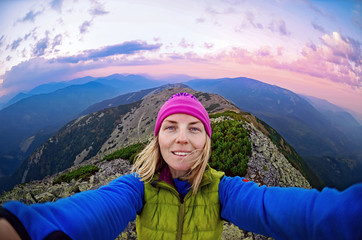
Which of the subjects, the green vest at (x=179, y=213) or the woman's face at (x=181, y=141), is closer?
the green vest at (x=179, y=213)

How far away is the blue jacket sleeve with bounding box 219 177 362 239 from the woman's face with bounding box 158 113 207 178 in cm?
63

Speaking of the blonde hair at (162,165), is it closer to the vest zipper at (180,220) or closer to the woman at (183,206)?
the woman at (183,206)

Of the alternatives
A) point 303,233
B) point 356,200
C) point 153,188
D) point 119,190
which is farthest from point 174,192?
point 356,200

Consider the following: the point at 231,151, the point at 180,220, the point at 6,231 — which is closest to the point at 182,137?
the point at 180,220

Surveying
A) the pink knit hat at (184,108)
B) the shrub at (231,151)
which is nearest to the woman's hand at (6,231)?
the pink knit hat at (184,108)

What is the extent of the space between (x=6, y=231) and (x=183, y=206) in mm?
1647

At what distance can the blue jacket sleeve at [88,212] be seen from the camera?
1.09 metres

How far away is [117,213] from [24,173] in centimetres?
12225

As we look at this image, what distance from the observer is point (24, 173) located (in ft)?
297

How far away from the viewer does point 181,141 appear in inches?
88.3

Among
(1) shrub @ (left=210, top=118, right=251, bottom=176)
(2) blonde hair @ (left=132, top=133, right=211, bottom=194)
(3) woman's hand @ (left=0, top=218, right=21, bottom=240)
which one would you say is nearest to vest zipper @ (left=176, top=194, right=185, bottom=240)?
(2) blonde hair @ (left=132, top=133, right=211, bottom=194)

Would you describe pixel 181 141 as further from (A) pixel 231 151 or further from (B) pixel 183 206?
(A) pixel 231 151

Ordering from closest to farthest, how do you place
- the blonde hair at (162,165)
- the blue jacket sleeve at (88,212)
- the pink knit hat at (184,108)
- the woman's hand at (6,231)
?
the woman's hand at (6,231)
the blue jacket sleeve at (88,212)
the blonde hair at (162,165)
the pink knit hat at (184,108)

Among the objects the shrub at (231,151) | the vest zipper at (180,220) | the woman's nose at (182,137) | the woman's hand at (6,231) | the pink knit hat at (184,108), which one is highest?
the pink knit hat at (184,108)
